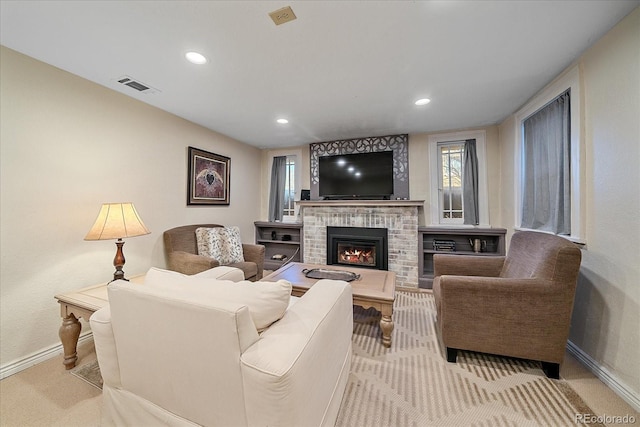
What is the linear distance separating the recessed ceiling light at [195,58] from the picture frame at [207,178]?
1.49 m

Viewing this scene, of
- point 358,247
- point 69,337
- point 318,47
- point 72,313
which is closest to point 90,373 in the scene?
point 69,337

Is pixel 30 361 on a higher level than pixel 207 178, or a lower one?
lower

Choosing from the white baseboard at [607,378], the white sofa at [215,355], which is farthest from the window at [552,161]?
the white sofa at [215,355]

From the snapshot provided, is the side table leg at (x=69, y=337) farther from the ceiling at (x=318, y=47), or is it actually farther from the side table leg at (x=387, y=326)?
the side table leg at (x=387, y=326)

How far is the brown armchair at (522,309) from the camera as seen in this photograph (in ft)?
5.09

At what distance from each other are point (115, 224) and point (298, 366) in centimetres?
187

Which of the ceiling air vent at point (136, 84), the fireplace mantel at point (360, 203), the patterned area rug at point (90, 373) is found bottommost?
the patterned area rug at point (90, 373)

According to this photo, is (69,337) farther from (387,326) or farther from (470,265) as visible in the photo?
(470,265)

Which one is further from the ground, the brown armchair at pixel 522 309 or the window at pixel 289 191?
the window at pixel 289 191

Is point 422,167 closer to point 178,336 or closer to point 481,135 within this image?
point 481,135

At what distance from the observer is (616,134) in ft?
5.10

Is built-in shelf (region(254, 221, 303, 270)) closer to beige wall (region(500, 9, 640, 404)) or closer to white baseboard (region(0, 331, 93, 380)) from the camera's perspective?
white baseboard (region(0, 331, 93, 380))

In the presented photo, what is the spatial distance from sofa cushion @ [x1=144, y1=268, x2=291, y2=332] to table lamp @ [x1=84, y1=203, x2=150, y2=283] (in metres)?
1.01

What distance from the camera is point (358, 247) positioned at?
390cm
